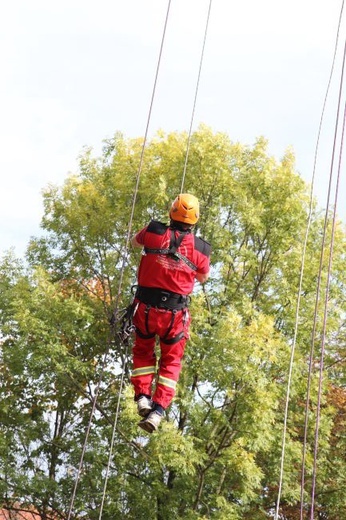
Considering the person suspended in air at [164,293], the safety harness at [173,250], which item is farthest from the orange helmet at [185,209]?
the safety harness at [173,250]

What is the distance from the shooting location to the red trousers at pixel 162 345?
491 cm

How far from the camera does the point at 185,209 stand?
15.1ft

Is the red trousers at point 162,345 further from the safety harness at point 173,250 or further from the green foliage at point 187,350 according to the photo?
the green foliage at point 187,350

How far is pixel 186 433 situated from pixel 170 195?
4417 mm

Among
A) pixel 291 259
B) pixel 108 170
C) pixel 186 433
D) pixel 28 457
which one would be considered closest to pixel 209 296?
pixel 291 259

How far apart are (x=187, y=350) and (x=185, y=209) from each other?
7.19 m

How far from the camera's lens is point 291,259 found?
1265cm

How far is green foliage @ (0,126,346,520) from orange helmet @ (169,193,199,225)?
6.10 m

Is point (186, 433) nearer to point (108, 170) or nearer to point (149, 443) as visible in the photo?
point (149, 443)

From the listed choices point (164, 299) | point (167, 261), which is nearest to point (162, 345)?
point (164, 299)

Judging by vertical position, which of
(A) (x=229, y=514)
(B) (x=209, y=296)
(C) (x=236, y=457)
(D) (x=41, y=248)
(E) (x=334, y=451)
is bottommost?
(A) (x=229, y=514)

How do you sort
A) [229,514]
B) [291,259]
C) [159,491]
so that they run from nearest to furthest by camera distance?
[229,514] < [159,491] < [291,259]

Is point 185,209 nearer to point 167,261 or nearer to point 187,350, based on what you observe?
point 167,261

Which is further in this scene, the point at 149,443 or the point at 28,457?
the point at 28,457
